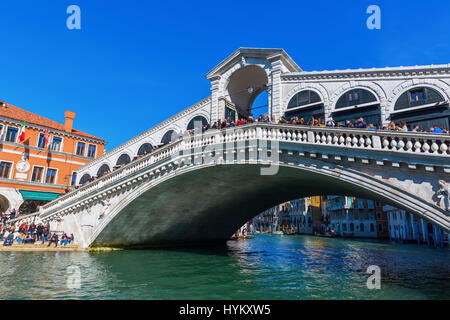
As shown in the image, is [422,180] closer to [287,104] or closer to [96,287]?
[287,104]

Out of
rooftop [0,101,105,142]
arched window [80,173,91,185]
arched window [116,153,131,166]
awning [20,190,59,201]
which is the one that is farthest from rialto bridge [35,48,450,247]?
rooftop [0,101,105,142]

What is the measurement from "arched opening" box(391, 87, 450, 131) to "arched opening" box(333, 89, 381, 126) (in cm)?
88

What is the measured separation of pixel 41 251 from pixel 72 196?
13.8 feet

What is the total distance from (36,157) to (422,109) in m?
32.9

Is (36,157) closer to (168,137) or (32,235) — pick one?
(32,235)

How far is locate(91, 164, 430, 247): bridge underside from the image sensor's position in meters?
15.3

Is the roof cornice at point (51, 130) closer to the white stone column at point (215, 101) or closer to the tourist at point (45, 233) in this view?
the tourist at point (45, 233)

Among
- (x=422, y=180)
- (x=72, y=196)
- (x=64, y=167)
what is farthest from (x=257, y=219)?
(x=422, y=180)

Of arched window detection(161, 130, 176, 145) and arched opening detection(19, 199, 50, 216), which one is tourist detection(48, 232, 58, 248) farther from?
arched opening detection(19, 199, 50, 216)

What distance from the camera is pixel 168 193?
1778cm

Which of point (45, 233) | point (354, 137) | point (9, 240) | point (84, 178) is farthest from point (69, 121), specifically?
point (354, 137)

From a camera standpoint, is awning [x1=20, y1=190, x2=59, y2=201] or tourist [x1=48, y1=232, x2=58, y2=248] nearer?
tourist [x1=48, y1=232, x2=58, y2=248]

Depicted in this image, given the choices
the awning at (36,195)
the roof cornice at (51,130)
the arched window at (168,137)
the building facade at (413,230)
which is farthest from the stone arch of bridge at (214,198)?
the roof cornice at (51,130)
